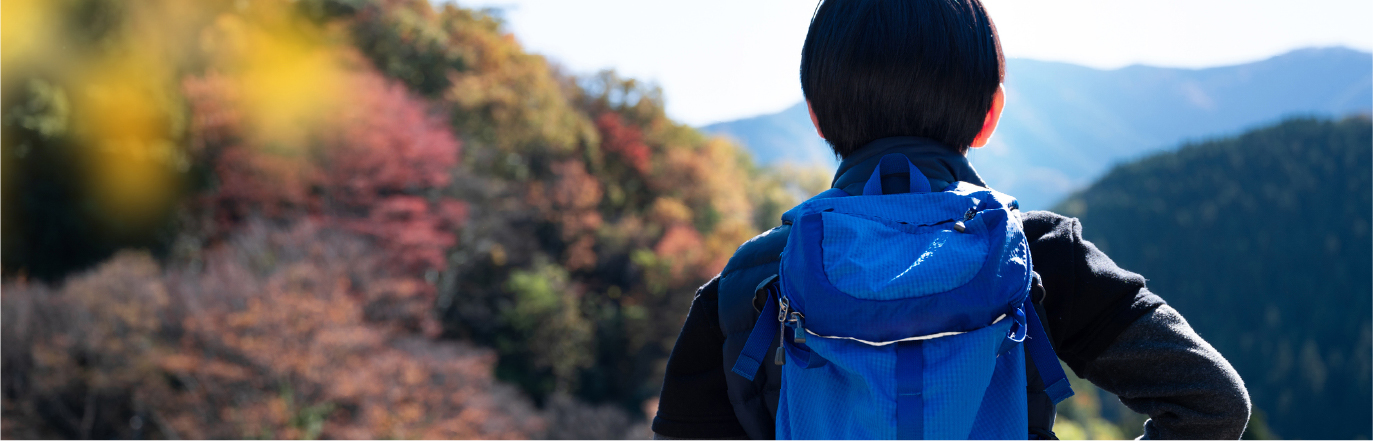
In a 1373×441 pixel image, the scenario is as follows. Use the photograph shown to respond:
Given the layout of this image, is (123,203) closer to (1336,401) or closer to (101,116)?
(101,116)

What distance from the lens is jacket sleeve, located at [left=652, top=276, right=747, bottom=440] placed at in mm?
855

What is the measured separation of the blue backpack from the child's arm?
3.4 inches

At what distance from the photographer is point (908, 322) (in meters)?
0.67

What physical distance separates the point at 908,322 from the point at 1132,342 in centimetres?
29

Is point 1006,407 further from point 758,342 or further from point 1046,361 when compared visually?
point 758,342

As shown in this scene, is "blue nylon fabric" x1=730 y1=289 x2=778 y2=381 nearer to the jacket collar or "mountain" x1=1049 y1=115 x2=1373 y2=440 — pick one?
the jacket collar

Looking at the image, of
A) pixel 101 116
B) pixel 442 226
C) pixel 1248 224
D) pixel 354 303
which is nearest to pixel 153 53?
pixel 101 116

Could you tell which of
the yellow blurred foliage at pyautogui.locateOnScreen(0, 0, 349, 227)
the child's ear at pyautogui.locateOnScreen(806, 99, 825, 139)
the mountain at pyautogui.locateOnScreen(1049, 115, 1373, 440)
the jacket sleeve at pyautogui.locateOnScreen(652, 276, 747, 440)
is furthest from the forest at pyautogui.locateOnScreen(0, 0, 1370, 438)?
the mountain at pyautogui.locateOnScreen(1049, 115, 1373, 440)

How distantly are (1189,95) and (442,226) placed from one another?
59254 millimetres

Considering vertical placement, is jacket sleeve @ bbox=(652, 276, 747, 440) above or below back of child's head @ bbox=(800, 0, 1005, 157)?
below

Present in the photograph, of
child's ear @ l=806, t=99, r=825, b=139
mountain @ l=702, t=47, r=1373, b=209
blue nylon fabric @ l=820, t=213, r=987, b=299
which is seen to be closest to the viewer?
blue nylon fabric @ l=820, t=213, r=987, b=299

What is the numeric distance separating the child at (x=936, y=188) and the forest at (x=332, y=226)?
278 inches

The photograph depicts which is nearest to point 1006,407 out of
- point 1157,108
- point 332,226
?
point 332,226

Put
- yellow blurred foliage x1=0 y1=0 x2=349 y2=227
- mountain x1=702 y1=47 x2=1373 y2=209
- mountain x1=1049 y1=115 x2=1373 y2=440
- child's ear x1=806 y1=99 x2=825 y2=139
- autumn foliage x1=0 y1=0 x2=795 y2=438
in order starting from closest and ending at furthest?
child's ear x1=806 y1=99 x2=825 y2=139 → autumn foliage x1=0 y1=0 x2=795 y2=438 → yellow blurred foliage x1=0 y1=0 x2=349 y2=227 → mountain x1=1049 y1=115 x2=1373 y2=440 → mountain x1=702 y1=47 x2=1373 y2=209
